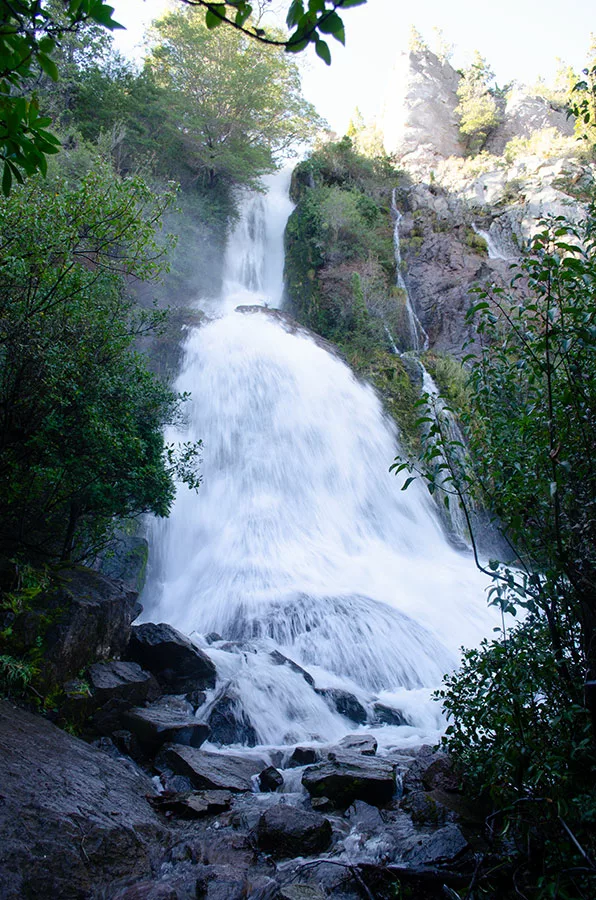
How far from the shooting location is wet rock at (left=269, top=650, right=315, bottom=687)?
7.11 m

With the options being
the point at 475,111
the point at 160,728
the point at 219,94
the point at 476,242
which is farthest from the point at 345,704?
the point at 475,111

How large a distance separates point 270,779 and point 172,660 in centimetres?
216

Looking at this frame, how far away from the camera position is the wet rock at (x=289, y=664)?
711 cm

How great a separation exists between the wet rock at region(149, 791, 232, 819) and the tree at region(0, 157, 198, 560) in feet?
10.1

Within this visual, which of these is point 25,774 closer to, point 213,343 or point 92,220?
point 92,220

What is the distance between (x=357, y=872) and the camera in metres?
3.22

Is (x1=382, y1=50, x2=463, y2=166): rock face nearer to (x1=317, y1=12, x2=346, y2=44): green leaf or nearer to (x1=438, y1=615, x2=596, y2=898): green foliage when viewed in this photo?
(x1=438, y1=615, x2=596, y2=898): green foliage

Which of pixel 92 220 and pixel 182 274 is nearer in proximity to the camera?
pixel 92 220

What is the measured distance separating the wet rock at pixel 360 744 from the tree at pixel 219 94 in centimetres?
2264

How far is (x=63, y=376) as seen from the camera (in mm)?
5734

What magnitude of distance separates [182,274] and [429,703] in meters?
18.1

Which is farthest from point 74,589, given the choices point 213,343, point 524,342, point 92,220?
point 213,343

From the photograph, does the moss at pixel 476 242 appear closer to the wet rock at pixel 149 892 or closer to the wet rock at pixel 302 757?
the wet rock at pixel 302 757

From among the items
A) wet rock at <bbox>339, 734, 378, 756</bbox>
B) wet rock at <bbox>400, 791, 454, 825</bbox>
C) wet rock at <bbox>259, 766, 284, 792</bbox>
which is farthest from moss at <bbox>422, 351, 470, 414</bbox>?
wet rock at <bbox>400, 791, 454, 825</bbox>
